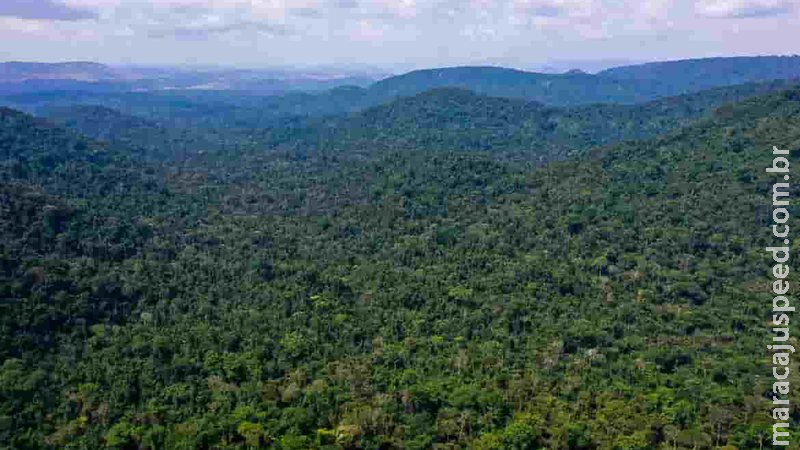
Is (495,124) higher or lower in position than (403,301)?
higher

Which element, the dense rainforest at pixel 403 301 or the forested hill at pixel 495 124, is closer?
the dense rainforest at pixel 403 301

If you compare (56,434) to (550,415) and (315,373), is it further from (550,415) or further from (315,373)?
(550,415)

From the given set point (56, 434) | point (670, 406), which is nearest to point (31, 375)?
point (56, 434)

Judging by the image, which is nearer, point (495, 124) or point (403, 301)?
point (403, 301)

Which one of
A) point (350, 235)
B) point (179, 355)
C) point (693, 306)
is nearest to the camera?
point (179, 355)

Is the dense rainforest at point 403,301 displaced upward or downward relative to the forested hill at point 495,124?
Result: downward
